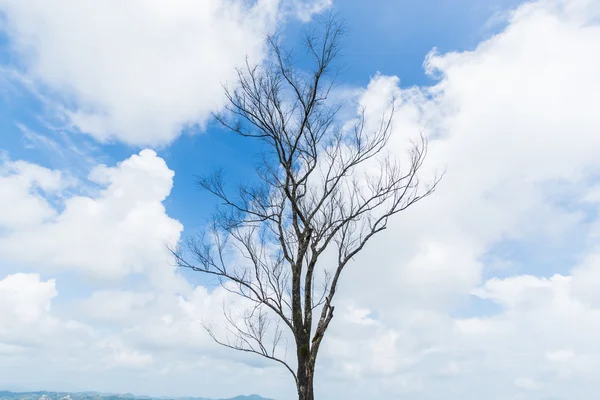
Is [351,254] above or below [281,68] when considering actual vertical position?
below

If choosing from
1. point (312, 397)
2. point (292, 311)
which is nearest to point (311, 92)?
point (292, 311)

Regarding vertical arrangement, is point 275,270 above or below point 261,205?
below

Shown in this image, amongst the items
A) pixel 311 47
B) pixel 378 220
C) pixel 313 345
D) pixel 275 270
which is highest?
pixel 311 47

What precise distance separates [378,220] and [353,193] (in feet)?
2.64

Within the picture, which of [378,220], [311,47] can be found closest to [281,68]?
[311,47]

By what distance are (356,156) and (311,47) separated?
2575 mm

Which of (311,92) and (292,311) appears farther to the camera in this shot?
(311,92)

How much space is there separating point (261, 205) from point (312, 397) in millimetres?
4043

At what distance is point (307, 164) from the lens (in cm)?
961

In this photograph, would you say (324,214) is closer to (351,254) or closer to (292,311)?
(351,254)

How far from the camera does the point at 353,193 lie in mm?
9453

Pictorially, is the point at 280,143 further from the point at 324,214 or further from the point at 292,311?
the point at 292,311

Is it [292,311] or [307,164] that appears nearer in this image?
[292,311]

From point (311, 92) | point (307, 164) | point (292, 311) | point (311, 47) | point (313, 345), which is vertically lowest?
point (313, 345)
